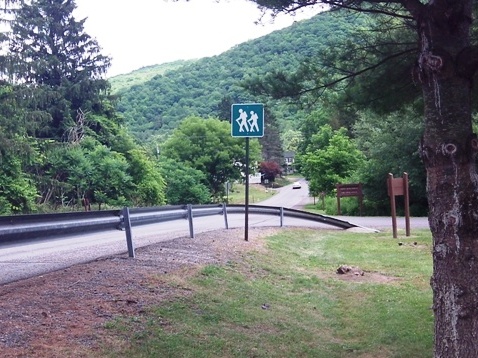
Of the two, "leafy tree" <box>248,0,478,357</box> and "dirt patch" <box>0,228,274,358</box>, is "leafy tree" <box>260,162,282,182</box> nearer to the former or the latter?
"dirt patch" <box>0,228,274,358</box>

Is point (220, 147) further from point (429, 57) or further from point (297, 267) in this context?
point (429, 57)

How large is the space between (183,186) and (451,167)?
47.4 m

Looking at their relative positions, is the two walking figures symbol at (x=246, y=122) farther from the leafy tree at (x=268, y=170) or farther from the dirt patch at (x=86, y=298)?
the leafy tree at (x=268, y=170)

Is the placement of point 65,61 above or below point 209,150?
above

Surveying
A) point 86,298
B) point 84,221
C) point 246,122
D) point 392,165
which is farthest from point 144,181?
point 86,298

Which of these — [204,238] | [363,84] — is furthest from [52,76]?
[363,84]

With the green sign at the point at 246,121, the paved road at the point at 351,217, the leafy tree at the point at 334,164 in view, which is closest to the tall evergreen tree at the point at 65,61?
the leafy tree at the point at 334,164

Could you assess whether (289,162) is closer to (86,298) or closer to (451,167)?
(86,298)

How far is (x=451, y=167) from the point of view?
4.43m

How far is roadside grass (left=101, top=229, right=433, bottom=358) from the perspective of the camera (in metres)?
5.07

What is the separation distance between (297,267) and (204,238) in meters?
2.03

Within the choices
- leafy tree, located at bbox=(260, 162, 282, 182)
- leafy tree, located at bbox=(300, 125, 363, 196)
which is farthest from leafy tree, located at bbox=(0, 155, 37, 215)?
leafy tree, located at bbox=(260, 162, 282, 182)

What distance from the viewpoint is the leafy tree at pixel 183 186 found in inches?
1978

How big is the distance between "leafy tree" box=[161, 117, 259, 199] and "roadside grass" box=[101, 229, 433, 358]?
4887 centimetres
